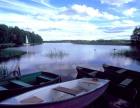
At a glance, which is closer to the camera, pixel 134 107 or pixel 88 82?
pixel 134 107

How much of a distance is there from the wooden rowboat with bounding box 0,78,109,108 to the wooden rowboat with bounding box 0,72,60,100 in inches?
45.7

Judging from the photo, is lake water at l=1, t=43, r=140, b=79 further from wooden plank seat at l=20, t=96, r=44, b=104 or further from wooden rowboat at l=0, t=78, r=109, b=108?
wooden plank seat at l=20, t=96, r=44, b=104

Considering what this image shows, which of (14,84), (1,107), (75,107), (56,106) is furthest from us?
(14,84)

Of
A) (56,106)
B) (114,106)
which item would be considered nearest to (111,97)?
(114,106)

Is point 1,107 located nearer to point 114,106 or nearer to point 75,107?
point 75,107

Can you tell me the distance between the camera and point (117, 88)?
48.2 feet

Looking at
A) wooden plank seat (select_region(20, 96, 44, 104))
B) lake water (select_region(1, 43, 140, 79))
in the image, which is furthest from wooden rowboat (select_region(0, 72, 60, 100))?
lake water (select_region(1, 43, 140, 79))

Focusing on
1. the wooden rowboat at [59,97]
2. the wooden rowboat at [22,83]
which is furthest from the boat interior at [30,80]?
the wooden rowboat at [59,97]

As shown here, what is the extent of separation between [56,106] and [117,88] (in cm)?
735

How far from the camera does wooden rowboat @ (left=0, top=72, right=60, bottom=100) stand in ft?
37.1

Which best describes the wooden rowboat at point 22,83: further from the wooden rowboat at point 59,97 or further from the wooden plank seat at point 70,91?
the wooden plank seat at point 70,91

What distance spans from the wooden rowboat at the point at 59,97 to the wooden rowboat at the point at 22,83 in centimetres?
116

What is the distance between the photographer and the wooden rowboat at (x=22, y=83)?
11312mm

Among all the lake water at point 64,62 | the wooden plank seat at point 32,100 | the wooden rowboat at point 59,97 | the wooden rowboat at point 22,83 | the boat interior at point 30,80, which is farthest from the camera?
the lake water at point 64,62
